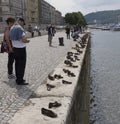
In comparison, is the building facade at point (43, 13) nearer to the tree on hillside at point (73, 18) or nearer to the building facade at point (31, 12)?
the building facade at point (31, 12)

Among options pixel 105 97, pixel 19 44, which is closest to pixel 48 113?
pixel 19 44

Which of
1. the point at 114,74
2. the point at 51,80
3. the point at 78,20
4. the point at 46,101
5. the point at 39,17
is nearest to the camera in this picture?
the point at 46,101

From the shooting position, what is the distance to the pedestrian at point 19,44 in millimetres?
9469

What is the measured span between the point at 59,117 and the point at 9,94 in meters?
2.63

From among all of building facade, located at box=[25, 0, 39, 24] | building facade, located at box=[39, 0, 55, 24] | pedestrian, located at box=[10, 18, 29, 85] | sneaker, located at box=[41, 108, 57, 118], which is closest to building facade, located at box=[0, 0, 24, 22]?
building facade, located at box=[25, 0, 39, 24]

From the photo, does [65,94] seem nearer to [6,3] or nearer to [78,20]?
[6,3]

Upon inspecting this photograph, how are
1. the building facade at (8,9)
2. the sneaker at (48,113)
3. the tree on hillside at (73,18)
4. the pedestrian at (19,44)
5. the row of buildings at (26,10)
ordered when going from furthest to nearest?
the tree on hillside at (73,18), the row of buildings at (26,10), the building facade at (8,9), the pedestrian at (19,44), the sneaker at (48,113)

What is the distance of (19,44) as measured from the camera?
9609 mm

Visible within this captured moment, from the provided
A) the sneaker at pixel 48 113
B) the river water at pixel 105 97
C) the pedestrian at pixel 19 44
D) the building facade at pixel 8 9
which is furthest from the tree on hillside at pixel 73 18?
the sneaker at pixel 48 113

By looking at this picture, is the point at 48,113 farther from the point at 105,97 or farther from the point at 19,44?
the point at 105,97

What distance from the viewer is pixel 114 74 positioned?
23.0 meters

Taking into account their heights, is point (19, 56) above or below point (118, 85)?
above

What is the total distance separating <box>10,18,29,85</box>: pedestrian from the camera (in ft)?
31.1

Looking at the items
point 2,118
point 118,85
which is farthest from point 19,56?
point 118,85
